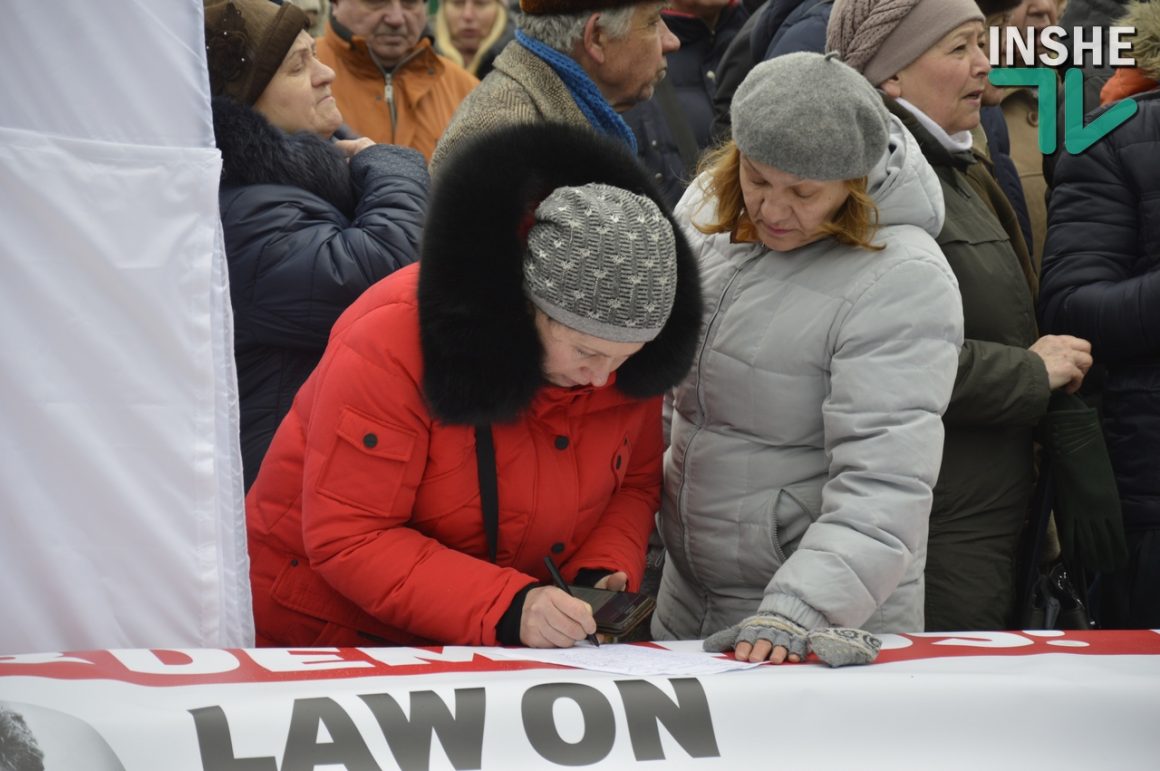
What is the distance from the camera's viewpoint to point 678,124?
455 centimetres

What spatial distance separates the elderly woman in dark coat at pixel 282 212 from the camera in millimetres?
3090

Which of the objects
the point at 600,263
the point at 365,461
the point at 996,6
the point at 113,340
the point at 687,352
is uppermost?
the point at 996,6

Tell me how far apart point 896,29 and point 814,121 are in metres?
0.85

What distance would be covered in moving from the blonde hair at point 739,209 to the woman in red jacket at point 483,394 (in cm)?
30

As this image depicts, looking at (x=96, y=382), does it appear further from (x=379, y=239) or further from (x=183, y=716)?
(x=379, y=239)

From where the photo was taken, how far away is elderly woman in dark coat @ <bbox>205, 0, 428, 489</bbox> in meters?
3.09

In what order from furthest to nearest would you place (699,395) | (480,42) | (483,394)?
1. (480,42)
2. (699,395)
3. (483,394)

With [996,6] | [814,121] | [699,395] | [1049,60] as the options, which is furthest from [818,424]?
[1049,60]

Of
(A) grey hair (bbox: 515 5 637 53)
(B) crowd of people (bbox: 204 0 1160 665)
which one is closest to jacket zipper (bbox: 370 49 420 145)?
(B) crowd of people (bbox: 204 0 1160 665)

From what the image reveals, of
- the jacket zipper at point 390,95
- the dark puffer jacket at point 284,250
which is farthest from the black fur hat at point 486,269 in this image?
the jacket zipper at point 390,95

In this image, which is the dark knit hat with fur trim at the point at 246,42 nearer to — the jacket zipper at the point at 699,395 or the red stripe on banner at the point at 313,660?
the jacket zipper at the point at 699,395

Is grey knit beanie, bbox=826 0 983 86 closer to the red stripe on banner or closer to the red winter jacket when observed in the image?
the red winter jacket

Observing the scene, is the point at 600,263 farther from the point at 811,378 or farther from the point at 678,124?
the point at 678,124

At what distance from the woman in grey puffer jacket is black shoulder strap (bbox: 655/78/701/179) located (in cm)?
172
